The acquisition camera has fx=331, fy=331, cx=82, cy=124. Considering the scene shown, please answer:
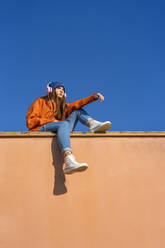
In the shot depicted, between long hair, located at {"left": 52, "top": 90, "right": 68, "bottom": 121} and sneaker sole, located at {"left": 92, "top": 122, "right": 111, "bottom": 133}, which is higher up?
long hair, located at {"left": 52, "top": 90, "right": 68, "bottom": 121}

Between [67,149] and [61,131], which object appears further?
[61,131]

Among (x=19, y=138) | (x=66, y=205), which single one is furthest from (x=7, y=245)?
(x=19, y=138)

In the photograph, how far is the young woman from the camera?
3729 millimetres

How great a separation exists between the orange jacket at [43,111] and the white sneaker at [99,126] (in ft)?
1.14

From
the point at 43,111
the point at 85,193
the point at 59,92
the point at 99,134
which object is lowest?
the point at 85,193

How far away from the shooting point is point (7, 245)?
310 centimetres

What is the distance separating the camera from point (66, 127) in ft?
12.5

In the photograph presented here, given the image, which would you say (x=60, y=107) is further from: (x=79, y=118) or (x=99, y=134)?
(x=99, y=134)

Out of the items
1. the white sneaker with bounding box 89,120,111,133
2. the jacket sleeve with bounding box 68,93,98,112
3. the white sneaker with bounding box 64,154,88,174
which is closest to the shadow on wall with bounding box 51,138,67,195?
the white sneaker with bounding box 64,154,88,174

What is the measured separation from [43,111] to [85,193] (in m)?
1.28

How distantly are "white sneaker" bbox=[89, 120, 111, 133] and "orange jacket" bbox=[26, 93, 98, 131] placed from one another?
347mm

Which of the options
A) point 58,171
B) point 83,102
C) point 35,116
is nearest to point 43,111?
point 35,116

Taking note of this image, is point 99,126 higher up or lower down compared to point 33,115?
lower down

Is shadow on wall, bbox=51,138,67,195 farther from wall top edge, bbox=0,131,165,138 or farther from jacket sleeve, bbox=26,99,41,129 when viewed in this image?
jacket sleeve, bbox=26,99,41,129
